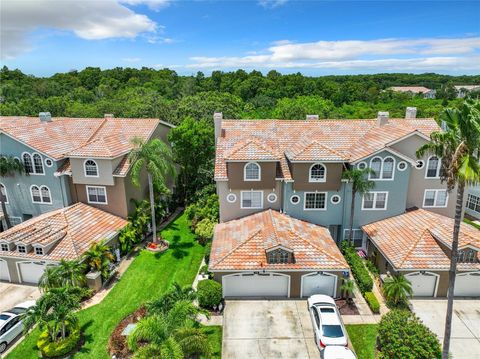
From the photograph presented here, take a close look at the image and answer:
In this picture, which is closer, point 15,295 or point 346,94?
point 15,295

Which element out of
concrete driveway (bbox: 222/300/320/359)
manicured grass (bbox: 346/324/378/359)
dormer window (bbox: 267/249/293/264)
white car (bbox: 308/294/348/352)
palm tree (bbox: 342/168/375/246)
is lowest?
manicured grass (bbox: 346/324/378/359)

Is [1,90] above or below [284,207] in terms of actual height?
above

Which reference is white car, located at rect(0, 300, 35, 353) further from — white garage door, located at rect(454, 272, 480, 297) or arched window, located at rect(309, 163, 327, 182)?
white garage door, located at rect(454, 272, 480, 297)

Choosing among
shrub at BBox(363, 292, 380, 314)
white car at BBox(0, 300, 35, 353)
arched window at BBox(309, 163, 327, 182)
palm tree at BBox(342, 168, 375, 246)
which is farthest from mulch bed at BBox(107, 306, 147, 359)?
palm tree at BBox(342, 168, 375, 246)

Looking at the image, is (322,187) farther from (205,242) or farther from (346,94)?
(346,94)

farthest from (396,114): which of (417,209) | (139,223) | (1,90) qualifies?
(1,90)

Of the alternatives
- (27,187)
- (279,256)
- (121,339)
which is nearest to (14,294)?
(121,339)

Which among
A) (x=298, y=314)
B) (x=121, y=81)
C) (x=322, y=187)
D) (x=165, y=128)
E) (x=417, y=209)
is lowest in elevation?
(x=298, y=314)

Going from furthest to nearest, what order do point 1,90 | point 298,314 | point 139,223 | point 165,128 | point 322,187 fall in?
point 1,90
point 165,128
point 139,223
point 322,187
point 298,314
